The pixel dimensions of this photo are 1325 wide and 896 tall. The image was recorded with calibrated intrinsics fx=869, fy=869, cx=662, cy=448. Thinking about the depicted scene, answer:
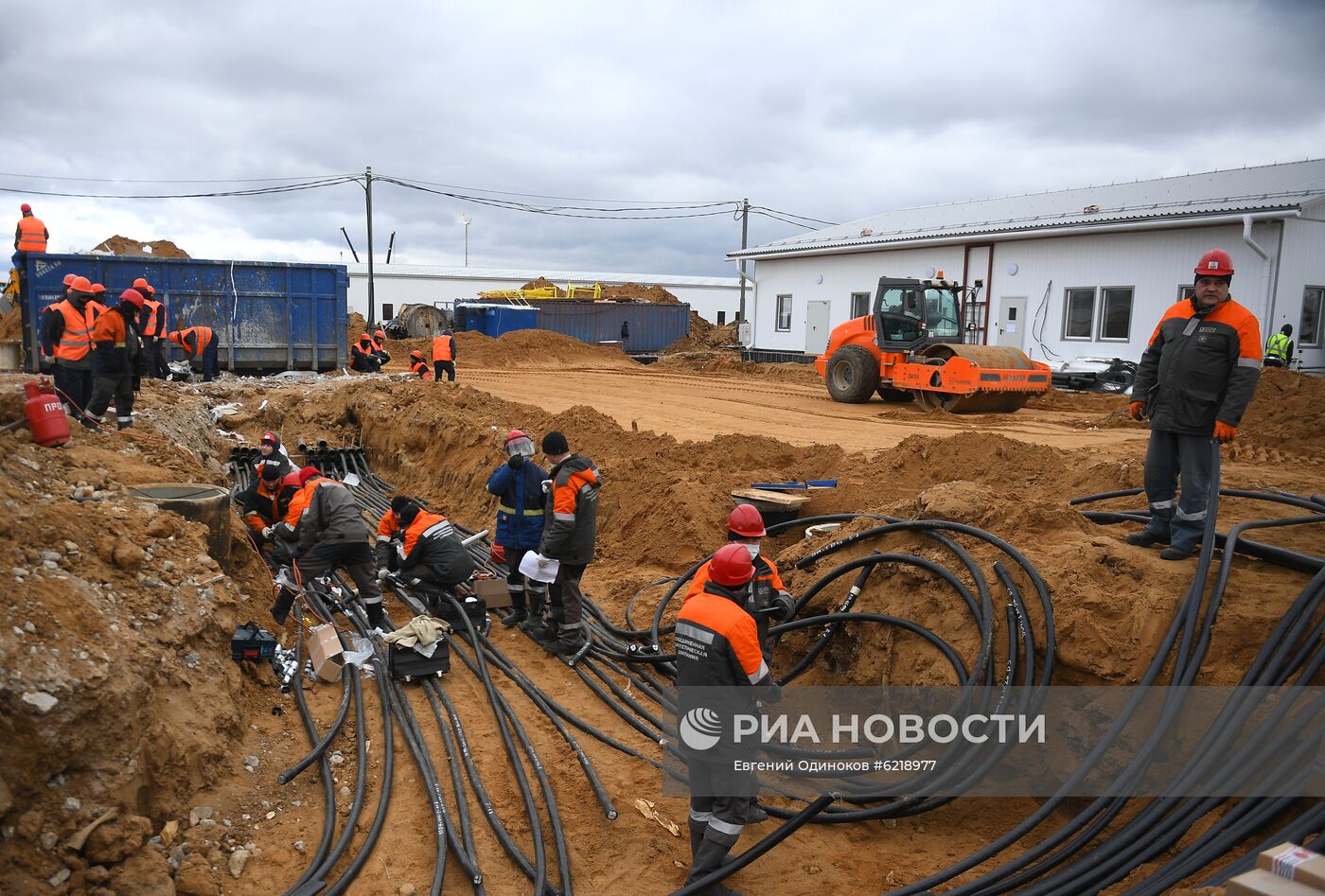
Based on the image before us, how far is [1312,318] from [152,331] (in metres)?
23.3

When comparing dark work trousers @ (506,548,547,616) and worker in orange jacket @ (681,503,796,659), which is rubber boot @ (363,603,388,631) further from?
worker in orange jacket @ (681,503,796,659)

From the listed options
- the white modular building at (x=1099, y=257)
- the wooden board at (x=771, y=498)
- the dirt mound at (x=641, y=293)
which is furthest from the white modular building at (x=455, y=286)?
the wooden board at (x=771, y=498)

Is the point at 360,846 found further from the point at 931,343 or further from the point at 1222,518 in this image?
the point at 931,343

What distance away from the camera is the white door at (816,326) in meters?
29.5

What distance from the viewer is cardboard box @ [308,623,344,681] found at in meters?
6.05

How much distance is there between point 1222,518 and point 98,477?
834cm

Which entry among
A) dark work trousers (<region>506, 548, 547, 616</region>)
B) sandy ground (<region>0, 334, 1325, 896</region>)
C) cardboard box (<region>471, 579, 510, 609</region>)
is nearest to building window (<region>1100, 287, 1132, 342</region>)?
sandy ground (<region>0, 334, 1325, 896</region>)

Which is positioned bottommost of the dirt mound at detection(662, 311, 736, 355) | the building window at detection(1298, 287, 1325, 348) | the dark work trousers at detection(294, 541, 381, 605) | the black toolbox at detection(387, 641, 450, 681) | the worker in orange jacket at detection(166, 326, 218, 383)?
the black toolbox at detection(387, 641, 450, 681)

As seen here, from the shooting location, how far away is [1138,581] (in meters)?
5.06

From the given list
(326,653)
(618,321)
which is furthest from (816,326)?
(326,653)

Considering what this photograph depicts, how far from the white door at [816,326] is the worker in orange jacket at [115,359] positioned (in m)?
23.1

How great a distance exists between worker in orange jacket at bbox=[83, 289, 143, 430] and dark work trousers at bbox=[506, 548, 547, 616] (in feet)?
15.6

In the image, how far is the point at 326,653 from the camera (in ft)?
20.0

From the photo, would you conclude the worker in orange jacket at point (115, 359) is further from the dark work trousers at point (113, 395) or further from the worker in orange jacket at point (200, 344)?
the worker in orange jacket at point (200, 344)
